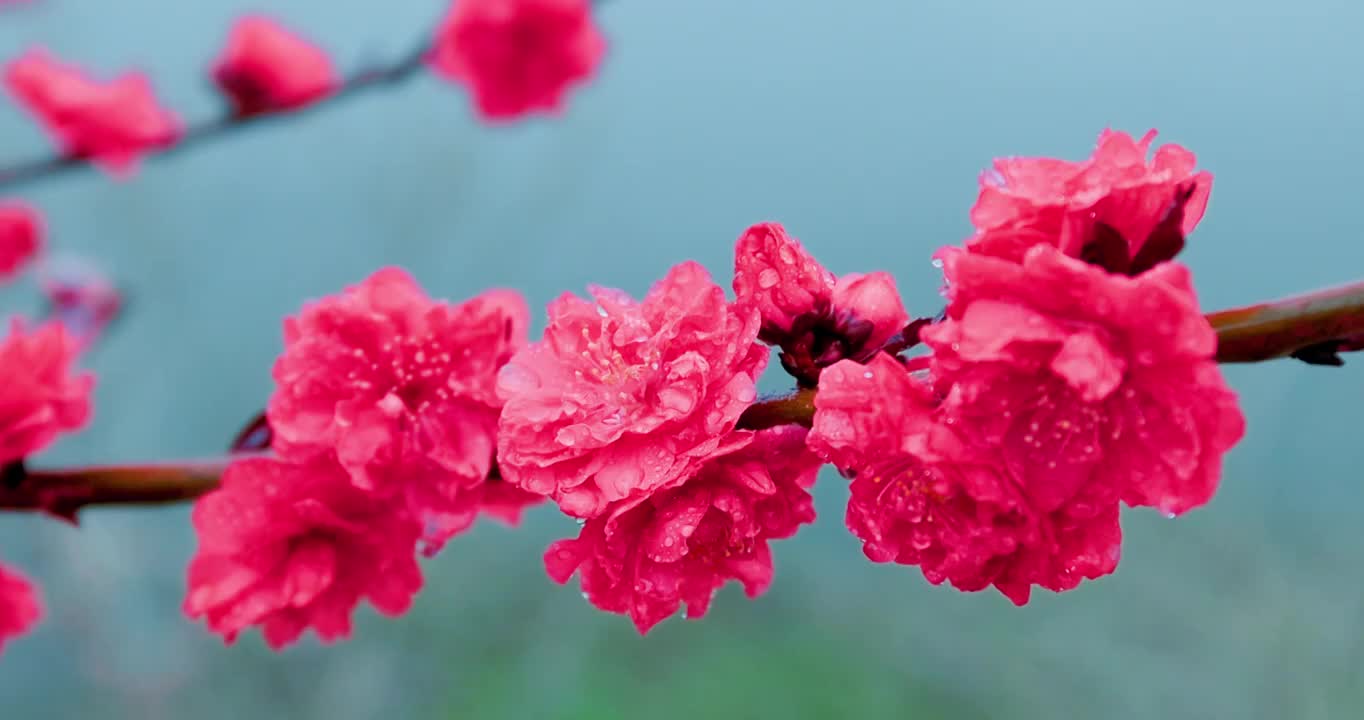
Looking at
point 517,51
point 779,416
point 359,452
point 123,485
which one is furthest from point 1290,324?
point 517,51

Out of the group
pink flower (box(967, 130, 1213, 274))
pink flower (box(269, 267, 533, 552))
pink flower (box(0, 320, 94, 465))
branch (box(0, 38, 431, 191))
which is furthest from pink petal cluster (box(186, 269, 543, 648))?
branch (box(0, 38, 431, 191))

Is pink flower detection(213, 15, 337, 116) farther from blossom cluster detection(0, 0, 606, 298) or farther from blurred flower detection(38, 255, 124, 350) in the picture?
blurred flower detection(38, 255, 124, 350)

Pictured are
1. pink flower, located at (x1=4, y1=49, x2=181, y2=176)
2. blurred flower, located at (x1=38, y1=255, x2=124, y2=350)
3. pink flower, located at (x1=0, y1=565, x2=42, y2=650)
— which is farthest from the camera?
blurred flower, located at (x1=38, y1=255, x2=124, y2=350)

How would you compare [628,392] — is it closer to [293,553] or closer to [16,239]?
[293,553]

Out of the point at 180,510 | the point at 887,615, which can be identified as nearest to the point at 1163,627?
the point at 887,615

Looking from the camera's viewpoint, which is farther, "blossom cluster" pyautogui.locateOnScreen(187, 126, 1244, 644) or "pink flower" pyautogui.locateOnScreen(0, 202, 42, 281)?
"pink flower" pyautogui.locateOnScreen(0, 202, 42, 281)

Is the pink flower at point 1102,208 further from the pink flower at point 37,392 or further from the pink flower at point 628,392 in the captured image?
the pink flower at point 37,392

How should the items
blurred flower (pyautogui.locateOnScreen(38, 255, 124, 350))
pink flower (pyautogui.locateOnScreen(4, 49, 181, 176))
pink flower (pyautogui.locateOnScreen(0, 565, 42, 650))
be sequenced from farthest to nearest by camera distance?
blurred flower (pyautogui.locateOnScreen(38, 255, 124, 350))
pink flower (pyautogui.locateOnScreen(4, 49, 181, 176))
pink flower (pyautogui.locateOnScreen(0, 565, 42, 650))

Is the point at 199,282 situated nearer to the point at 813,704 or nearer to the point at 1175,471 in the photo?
the point at 813,704
